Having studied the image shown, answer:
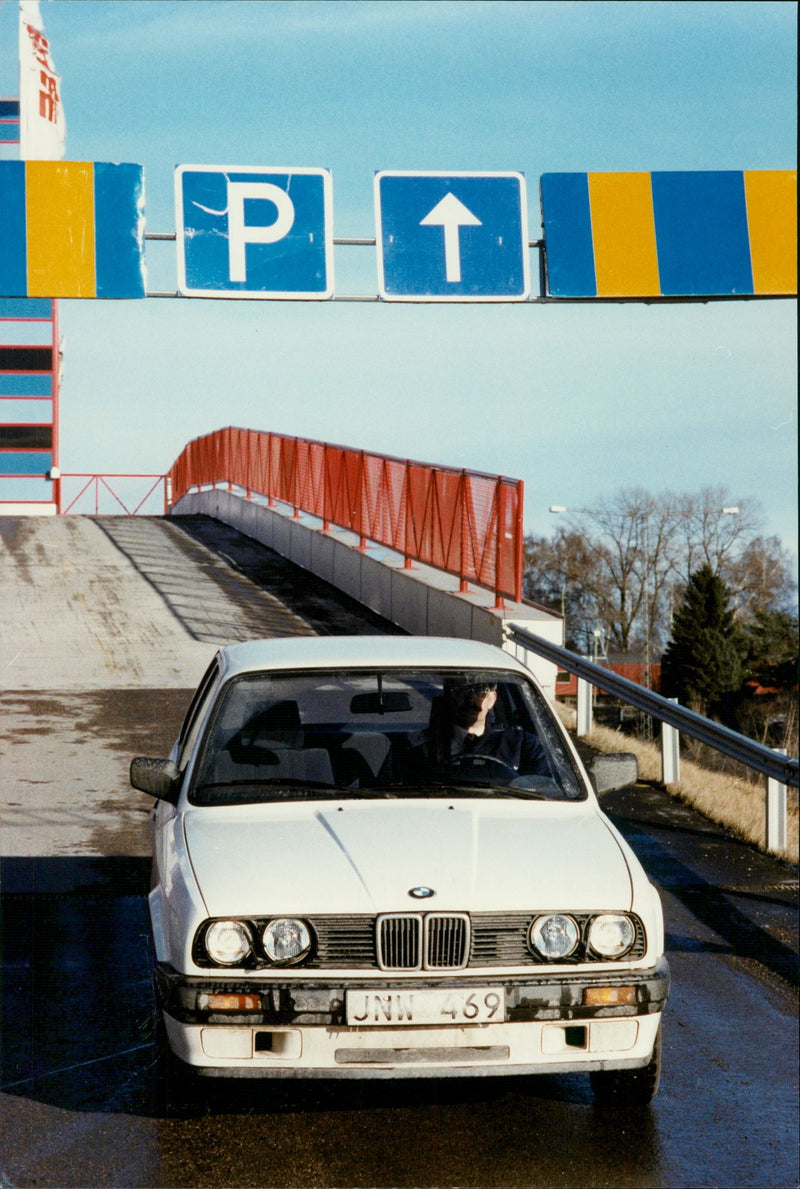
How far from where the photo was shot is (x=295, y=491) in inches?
1057

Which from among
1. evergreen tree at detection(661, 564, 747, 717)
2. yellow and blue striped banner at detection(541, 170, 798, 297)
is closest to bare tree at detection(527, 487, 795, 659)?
evergreen tree at detection(661, 564, 747, 717)

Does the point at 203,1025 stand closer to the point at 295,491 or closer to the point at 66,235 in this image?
the point at 66,235

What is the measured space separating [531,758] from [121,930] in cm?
238

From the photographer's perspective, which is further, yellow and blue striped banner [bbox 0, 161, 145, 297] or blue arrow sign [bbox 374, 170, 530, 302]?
blue arrow sign [bbox 374, 170, 530, 302]

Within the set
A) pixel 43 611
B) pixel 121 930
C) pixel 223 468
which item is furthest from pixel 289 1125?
pixel 223 468

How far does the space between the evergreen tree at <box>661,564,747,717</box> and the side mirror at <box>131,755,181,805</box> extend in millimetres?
66528

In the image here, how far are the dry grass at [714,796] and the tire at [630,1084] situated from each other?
13.4 ft

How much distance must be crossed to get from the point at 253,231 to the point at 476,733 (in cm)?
921

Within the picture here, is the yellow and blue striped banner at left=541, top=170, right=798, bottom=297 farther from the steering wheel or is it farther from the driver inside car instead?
the steering wheel

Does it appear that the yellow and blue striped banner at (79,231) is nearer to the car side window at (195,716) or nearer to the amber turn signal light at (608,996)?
the car side window at (195,716)

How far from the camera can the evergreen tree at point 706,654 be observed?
7125 centimetres

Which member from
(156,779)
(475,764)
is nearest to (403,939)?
(475,764)

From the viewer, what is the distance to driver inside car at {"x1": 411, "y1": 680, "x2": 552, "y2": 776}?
5.65 m

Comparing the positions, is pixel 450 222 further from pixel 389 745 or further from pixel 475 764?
pixel 475 764
